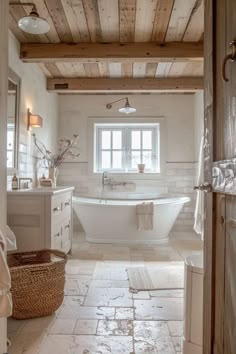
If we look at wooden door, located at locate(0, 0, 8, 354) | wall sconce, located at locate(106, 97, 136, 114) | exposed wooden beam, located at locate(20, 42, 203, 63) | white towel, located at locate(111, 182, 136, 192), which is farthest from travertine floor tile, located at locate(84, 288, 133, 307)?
wall sconce, located at locate(106, 97, 136, 114)

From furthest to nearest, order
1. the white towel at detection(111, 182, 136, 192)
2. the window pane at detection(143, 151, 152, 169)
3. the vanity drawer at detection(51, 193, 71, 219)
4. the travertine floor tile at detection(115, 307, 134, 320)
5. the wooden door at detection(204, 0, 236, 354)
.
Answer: the window pane at detection(143, 151, 152, 169)
the white towel at detection(111, 182, 136, 192)
the vanity drawer at detection(51, 193, 71, 219)
the travertine floor tile at detection(115, 307, 134, 320)
the wooden door at detection(204, 0, 236, 354)

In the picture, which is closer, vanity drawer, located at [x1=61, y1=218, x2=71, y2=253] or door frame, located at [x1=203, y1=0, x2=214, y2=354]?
door frame, located at [x1=203, y1=0, x2=214, y2=354]

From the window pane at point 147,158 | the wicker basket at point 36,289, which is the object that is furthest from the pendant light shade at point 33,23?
the window pane at point 147,158

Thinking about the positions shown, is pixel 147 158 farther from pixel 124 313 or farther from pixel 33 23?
pixel 124 313

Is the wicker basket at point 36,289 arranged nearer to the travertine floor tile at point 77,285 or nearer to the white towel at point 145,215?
the travertine floor tile at point 77,285

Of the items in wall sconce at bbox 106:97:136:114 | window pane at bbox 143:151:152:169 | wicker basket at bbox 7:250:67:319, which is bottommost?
wicker basket at bbox 7:250:67:319

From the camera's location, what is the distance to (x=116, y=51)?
3662 mm

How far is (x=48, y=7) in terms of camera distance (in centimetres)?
291

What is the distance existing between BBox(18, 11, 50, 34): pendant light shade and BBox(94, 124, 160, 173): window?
309 centimetres

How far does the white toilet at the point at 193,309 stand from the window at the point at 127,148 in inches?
162

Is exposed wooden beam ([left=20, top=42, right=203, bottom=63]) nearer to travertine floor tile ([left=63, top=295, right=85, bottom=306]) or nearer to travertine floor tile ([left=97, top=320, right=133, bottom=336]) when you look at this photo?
travertine floor tile ([left=63, top=295, right=85, bottom=306])

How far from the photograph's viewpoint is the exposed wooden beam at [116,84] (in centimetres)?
489

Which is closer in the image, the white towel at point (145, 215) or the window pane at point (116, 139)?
the white towel at point (145, 215)

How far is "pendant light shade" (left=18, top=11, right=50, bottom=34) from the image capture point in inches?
100
